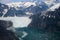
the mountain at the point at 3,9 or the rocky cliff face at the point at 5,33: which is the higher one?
the mountain at the point at 3,9

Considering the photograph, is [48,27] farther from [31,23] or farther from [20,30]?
[20,30]

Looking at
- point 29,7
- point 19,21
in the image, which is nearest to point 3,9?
point 19,21

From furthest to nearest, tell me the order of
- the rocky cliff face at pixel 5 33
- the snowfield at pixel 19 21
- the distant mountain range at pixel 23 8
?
the distant mountain range at pixel 23 8 < the snowfield at pixel 19 21 < the rocky cliff face at pixel 5 33

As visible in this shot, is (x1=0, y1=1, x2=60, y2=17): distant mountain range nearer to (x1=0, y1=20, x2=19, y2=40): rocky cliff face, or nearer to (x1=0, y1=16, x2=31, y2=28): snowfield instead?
(x1=0, y1=16, x2=31, y2=28): snowfield

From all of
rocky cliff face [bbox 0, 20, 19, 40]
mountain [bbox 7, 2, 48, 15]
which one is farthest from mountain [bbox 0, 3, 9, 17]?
rocky cliff face [bbox 0, 20, 19, 40]

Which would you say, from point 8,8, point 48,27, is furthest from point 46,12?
point 8,8

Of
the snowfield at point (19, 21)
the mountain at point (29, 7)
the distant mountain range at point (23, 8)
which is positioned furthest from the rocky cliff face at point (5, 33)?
the mountain at point (29, 7)

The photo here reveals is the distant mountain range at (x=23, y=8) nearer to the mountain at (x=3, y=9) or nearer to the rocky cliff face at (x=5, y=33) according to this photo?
the mountain at (x=3, y=9)

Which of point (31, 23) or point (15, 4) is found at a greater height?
point (15, 4)

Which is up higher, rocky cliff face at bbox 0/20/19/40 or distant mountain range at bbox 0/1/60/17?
distant mountain range at bbox 0/1/60/17

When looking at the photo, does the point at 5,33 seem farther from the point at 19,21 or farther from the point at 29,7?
the point at 29,7

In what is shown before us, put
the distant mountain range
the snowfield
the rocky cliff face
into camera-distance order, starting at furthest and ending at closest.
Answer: the distant mountain range < the snowfield < the rocky cliff face
